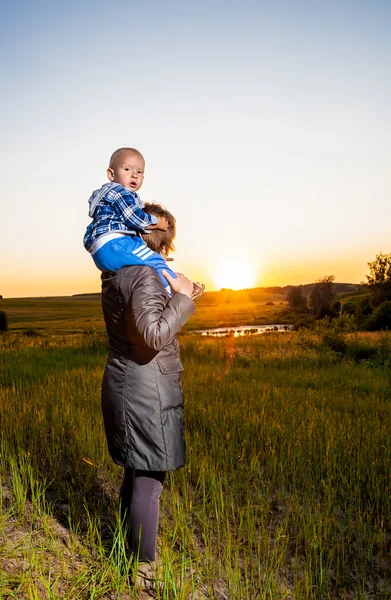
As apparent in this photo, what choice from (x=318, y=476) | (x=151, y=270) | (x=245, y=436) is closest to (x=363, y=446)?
(x=318, y=476)

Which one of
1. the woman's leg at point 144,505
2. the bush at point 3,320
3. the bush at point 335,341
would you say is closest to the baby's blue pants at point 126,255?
the woman's leg at point 144,505

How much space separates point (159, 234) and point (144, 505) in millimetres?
1361

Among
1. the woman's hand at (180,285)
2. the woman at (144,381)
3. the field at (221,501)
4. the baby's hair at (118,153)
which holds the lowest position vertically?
the field at (221,501)

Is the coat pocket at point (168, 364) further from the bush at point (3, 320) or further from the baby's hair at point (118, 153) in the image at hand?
the bush at point (3, 320)

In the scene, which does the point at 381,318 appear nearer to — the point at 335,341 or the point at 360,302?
the point at 360,302

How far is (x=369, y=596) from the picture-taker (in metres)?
2.83

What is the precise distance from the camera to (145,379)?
2277mm

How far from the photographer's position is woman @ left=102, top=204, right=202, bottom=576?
7.31 ft

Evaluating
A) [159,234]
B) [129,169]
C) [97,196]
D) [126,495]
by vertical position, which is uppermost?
[129,169]

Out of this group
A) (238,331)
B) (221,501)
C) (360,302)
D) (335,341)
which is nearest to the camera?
(221,501)

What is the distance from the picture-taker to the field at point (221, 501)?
2664 mm

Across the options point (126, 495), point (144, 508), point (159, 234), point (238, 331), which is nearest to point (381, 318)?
point (238, 331)

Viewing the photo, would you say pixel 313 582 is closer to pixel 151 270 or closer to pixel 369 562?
pixel 369 562

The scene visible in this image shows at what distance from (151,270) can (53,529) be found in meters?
1.98
